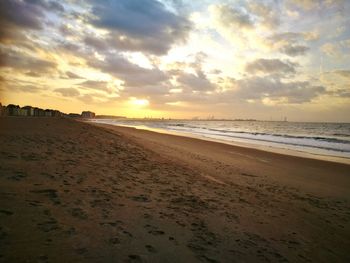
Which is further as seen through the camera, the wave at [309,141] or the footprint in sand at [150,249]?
the wave at [309,141]

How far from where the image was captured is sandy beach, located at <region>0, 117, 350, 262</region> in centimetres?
371

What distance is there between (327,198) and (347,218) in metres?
2.08

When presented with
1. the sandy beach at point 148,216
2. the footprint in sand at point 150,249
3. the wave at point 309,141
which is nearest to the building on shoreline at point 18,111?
the wave at point 309,141

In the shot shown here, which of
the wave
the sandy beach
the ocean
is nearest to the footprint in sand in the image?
the sandy beach

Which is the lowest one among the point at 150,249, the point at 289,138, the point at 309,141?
the point at 150,249

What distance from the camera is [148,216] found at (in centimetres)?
520

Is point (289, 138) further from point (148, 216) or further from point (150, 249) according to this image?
point (150, 249)

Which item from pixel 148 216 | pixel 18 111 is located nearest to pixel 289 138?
pixel 148 216

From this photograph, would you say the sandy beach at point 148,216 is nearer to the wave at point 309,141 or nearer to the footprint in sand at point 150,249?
the footprint in sand at point 150,249

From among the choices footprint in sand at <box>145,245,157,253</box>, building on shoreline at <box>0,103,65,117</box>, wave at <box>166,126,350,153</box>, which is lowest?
footprint in sand at <box>145,245,157,253</box>

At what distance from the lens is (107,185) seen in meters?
6.72

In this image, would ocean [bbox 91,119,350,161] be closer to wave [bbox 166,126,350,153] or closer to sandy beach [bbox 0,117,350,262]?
wave [bbox 166,126,350,153]

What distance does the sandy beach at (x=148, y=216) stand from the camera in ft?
12.2

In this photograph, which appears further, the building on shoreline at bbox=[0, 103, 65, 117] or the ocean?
the building on shoreline at bbox=[0, 103, 65, 117]
